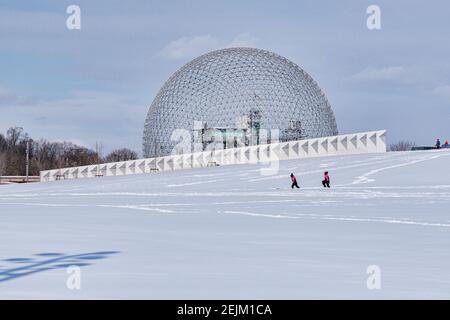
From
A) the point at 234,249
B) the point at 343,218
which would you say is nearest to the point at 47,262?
the point at 234,249

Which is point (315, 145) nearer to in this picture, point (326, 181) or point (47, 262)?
point (326, 181)

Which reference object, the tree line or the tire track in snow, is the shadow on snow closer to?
the tire track in snow

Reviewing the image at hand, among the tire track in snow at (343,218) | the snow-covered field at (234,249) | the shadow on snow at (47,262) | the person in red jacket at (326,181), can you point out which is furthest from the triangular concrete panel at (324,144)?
the shadow on snow at (47,262)

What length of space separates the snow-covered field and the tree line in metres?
77.6

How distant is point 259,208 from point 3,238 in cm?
935

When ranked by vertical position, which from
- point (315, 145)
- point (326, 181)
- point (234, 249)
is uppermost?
point (315, 145)

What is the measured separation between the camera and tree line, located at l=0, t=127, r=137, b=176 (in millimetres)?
106125

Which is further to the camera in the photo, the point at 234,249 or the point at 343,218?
the point at 343,218

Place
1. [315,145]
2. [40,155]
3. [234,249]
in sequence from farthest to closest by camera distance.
→ [40,155]
[315,145]
[234,249]

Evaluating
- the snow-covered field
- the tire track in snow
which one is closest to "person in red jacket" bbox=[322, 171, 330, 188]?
the snow-covered field

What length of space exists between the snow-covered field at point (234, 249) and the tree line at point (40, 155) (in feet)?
255

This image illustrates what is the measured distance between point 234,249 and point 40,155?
12236cm

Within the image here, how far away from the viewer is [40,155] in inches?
5059
